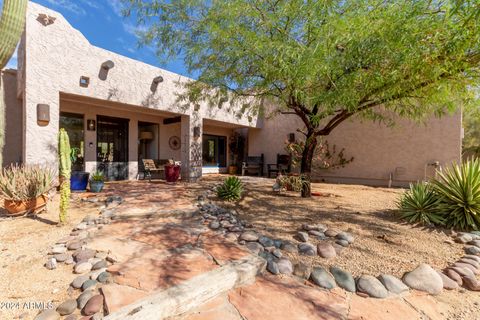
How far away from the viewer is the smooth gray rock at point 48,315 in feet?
5.93

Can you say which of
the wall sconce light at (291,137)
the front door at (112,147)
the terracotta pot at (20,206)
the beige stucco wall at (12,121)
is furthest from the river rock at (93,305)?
the wall sconce light at (291,137)

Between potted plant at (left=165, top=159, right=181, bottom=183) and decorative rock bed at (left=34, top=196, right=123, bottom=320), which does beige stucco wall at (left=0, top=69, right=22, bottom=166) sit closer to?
potted plant at (left=165, top=159, right=181, bottom=183)

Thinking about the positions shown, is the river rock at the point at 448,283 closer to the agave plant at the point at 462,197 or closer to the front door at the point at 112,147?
the agave plant at the point at 462,197

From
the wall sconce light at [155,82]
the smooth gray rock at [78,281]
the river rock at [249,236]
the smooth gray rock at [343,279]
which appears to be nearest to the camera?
the smooth gray rock at [78,281]

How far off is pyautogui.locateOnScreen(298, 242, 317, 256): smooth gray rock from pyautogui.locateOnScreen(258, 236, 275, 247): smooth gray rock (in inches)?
15.3

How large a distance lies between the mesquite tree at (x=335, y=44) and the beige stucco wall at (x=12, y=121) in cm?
535

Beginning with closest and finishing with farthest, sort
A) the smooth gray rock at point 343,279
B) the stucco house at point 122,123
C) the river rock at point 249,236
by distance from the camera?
the smooth gray rock at point 343,279 → the river rock at point 249,236 → the stucco house at point 122,123

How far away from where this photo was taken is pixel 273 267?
8.89 feet

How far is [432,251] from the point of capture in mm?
3148

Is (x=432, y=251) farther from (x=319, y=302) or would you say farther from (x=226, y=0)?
(x=226, y=0)

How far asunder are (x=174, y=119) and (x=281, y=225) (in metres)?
7.75

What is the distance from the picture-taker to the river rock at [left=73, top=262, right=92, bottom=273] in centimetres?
247

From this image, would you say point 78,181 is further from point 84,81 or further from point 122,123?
point 122,123

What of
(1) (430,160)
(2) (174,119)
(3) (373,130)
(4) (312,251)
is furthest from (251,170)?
(4) (312,251)
